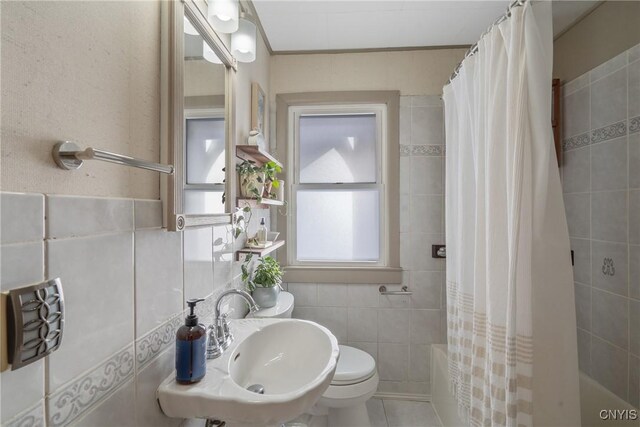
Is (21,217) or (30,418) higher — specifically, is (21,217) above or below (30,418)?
above

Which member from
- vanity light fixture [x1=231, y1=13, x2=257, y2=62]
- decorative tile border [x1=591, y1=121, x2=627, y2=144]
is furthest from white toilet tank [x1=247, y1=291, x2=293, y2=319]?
decorative tile border [x1=591, y1=121, x2=627, y2=144]

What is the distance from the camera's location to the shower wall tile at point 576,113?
5.09 ft

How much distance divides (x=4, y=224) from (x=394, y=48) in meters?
2.18

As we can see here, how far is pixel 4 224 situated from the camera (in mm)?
394

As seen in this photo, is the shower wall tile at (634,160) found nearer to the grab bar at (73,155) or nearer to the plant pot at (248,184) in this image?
the plant pot at (248,184)

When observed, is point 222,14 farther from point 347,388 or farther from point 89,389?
point 347,388

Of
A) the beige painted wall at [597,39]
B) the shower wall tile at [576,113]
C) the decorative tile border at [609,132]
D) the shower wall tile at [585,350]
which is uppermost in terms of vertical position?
the beige painted wall at [597,39]

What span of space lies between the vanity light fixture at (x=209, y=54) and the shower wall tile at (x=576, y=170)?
6.34 feet

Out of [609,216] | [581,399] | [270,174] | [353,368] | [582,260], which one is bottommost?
[581,399]

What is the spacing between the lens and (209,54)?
3.32 feet

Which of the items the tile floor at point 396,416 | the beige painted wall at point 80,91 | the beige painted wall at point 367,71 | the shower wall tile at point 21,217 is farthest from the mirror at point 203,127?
the tile floor at point 396,416

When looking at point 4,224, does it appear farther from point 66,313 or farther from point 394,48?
point 394,48

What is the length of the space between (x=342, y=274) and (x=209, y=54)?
1485mm

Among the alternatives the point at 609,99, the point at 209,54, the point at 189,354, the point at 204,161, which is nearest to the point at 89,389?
the point at 189,354
